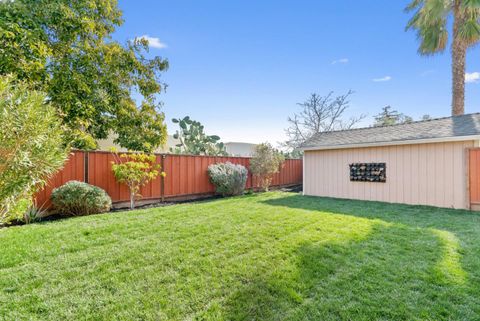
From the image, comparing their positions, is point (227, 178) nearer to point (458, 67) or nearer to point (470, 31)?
point (458, 67)

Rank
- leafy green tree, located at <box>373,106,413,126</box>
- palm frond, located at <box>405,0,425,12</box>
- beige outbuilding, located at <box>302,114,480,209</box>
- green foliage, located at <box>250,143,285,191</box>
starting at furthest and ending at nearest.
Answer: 1. leafy green tree, located at <box>373,106,413,126</box>
2. palm frond, located at <box>405,0,425,12</box>
3. green foliage, located at <box>250,143,285,191</box>
4. beige outbuilding, located at <box>302,114,480,209</box>

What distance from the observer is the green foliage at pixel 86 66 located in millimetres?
6160

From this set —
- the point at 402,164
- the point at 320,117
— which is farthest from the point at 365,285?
the point at 320,117

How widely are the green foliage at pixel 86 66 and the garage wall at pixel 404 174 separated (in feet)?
22.1

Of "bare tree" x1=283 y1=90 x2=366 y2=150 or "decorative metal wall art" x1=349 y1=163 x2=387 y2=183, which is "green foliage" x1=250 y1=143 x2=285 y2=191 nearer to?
"decorative metal wall art" x1=349 y1=163 x2=387 y2=183

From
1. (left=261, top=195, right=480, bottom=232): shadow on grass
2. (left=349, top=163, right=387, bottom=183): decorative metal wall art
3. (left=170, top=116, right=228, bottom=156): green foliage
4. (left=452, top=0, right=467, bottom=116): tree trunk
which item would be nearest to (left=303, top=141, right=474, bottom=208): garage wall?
(left=349, top=163, right=387, bottom=183): decorative metal wall art

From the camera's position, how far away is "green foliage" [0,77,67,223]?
1548 mm

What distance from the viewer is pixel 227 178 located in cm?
944

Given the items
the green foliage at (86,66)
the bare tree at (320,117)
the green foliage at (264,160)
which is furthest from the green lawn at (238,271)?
the bare tree at (320,117)

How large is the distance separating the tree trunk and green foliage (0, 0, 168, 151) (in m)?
12.5

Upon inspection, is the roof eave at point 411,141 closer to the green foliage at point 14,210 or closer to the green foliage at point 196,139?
the green foliage at point 196,139

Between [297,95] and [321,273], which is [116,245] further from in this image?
[297,95]

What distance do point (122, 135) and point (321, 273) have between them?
27.6 ft

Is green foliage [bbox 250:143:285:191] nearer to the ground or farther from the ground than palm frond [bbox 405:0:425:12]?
nearer to the ground
